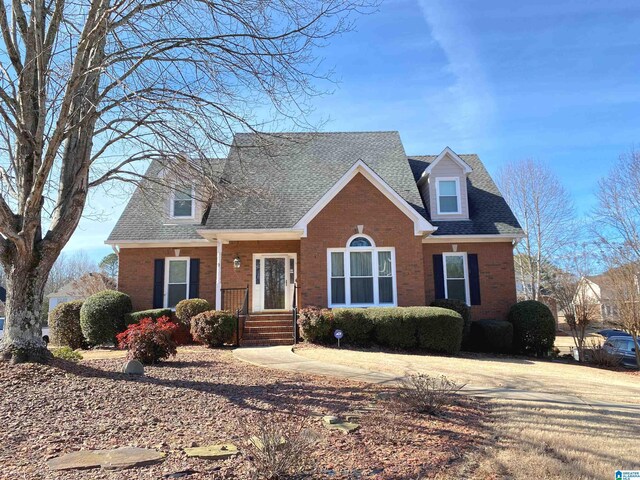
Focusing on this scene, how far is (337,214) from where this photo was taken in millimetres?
15359

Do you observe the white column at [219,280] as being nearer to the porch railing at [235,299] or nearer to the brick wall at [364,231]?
the porch railing at [235,299]

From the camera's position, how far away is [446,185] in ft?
59.5

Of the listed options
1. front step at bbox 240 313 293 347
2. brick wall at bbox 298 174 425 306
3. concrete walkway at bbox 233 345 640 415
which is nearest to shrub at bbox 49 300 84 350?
front step at bbox 240 313 293 347

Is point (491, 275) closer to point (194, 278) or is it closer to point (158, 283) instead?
point (194, 278)

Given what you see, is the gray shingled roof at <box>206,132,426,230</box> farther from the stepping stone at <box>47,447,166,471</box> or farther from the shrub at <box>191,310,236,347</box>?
the stepping stone at <box>47,447,166,471</box>

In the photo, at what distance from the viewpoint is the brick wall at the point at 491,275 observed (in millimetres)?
16797

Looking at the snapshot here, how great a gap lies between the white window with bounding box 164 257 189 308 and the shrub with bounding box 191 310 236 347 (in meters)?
3.96

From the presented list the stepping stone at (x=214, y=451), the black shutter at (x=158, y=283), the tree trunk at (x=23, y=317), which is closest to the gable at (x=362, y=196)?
the black shutter at (x=158, y=283)

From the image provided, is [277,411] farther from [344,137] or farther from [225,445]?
[344,137]

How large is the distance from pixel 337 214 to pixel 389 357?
5563mm

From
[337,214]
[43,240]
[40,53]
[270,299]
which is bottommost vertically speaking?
[270,299]

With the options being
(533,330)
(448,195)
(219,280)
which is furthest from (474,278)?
(219,280)

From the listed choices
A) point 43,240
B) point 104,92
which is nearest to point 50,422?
point 43,240

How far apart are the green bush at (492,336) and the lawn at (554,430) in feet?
17.2
